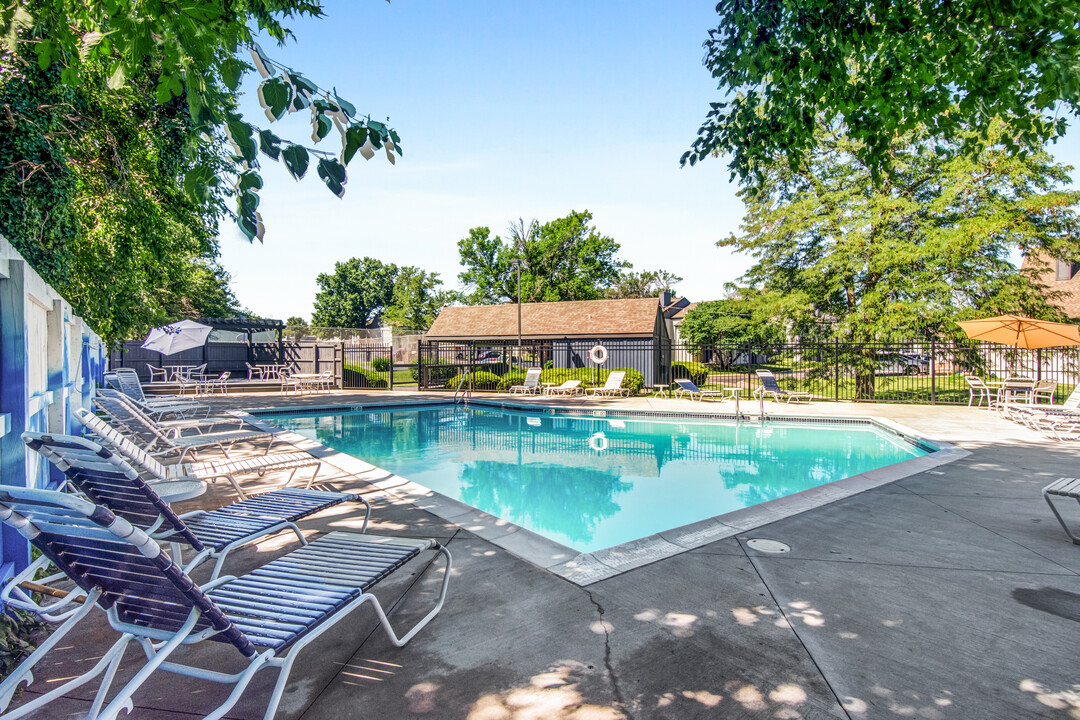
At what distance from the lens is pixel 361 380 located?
22.9m

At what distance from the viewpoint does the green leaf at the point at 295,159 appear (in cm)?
164

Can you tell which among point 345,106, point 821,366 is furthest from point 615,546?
point 821,366

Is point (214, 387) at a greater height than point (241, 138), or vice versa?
point (241, 138)

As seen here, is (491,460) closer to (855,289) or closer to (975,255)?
(855,289)

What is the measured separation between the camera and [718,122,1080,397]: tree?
56.1ft

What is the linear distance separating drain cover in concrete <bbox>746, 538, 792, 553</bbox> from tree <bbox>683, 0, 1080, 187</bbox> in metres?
3.75

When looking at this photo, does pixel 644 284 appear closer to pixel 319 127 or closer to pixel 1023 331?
pixel 1023 331

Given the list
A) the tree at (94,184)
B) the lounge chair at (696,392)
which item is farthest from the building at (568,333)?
the tree at (94,184)

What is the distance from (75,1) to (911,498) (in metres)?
7.81

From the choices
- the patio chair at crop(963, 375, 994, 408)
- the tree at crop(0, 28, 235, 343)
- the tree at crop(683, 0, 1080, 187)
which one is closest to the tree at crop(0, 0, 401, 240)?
the tree at crop(683, 0, 1080, 187)

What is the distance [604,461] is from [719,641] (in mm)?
6986

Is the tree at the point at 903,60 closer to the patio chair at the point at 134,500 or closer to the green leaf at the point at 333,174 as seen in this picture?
the green leaf at the point at 333,174

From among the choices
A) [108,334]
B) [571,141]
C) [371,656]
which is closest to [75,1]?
[371,656]

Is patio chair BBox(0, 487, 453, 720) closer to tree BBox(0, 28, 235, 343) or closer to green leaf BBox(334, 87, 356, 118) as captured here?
green leaf BBox(334, 87, 356, 118)
